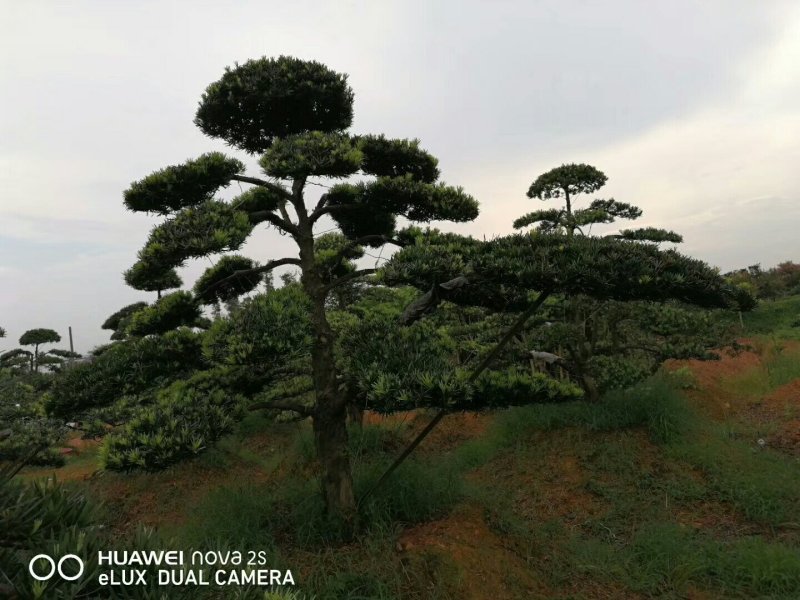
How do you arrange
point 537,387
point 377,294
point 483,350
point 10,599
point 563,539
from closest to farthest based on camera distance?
1. point 10,599
2. point 537,387
3. point 563,539
4. point 483,350
5. point 377,294

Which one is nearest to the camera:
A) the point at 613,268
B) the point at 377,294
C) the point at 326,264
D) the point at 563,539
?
the point at 613,268

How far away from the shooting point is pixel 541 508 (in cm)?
729

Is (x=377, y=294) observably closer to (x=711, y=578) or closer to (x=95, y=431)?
(x=95, y=431)

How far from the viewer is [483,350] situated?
739 cm

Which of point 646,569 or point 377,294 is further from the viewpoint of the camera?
point 377,294

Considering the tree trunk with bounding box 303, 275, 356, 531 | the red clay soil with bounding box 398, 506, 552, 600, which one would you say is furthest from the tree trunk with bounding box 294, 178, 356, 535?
the red clay soil with bounding box 398, 506, 552, 600

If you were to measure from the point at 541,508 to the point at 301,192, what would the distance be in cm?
554

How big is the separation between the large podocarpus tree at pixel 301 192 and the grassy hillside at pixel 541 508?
2.63 feet

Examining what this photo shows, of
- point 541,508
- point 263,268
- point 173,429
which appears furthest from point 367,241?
point 541,508

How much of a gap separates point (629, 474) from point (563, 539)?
6.79ft

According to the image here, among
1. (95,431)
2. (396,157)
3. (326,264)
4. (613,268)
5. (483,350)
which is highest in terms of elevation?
(396,157)

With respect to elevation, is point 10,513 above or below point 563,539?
above

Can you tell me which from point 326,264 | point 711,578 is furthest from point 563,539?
point 326,264

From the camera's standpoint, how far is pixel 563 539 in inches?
248
